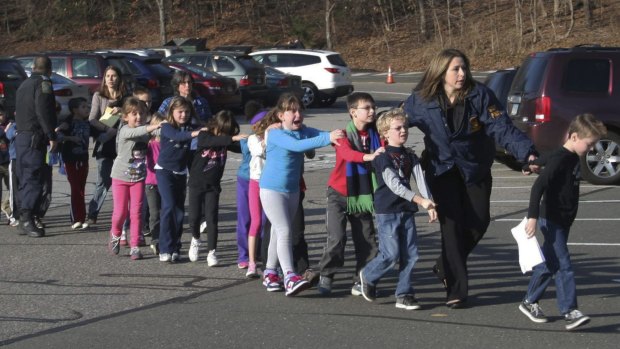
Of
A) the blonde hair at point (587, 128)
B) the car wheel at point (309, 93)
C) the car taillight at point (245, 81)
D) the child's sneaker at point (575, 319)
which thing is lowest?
the car wheel at point (309, 93)

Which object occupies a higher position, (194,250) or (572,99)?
(572,99)

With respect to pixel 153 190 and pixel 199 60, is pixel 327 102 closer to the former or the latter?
pixel 199 60

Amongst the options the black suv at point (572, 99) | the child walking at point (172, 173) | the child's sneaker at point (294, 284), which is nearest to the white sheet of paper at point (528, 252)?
the child's sneaker at point (294, 284)

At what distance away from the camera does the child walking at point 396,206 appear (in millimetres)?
7699

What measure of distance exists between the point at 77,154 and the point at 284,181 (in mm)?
4219

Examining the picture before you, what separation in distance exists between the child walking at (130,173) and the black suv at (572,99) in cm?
627

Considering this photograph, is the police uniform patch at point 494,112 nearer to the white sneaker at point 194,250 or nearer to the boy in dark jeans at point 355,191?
the boy in dark jeans at point 355,191

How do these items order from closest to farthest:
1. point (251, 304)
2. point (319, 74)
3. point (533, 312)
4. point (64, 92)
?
point (533, 312) → point (251, 304) → point (64, 92) → point (319, 74)

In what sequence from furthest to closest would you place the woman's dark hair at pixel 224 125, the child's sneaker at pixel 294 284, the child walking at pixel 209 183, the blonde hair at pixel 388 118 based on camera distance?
the child walking at pixel 209 183
the woman's dark hair at pixel 224 125
the child's sneaker at pixel 294 284
the blonde hair at pixel 388 118

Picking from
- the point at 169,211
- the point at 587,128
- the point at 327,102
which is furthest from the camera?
the point at 327,102

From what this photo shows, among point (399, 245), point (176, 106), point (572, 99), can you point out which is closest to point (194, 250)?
point (176, 106)

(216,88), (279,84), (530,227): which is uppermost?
(530,227)

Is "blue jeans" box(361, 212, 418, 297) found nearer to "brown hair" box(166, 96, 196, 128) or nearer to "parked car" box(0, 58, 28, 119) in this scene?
"brown hair" box(166, 96, 196, 128)

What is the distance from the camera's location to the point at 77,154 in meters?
11.9
